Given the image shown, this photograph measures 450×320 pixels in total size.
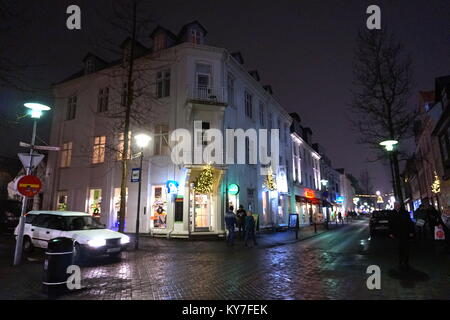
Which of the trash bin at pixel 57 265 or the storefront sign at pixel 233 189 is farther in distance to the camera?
the storefront sign at pixel 233 189

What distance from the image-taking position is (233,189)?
18234 millimetres

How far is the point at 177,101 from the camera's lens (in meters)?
18.3

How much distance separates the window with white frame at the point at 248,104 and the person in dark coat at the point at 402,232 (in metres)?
15.5

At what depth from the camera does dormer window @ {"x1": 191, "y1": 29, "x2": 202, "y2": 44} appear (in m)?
19.5

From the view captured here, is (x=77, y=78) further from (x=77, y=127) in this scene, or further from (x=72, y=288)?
(x=72, y=288)

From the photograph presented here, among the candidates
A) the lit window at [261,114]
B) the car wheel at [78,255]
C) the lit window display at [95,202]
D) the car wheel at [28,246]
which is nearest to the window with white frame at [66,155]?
the lit window display at [95,202]

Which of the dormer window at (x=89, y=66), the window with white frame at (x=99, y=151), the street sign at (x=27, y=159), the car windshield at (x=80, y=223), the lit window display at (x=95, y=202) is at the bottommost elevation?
the car windshield at (x=80, y=223)

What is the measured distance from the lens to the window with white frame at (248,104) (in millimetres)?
23125

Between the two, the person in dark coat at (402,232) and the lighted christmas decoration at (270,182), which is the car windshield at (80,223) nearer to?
the person in dark coat at (402,232)

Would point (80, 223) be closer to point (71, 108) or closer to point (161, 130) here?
point (161, 130)

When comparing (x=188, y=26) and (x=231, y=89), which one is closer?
(x=188, y=26)

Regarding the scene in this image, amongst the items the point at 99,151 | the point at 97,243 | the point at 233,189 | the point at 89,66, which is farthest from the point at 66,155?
the point at 97,243

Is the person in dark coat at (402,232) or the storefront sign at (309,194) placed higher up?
the storefront sign at (309,194)

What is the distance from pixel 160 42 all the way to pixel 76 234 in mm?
14679
